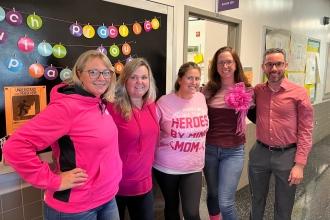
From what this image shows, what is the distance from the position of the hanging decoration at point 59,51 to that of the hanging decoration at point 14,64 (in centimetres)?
20

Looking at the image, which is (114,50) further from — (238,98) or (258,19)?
(258,19)

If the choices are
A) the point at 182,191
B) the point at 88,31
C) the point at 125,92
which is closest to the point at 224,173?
the point at 182,191

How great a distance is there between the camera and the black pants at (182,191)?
198cm

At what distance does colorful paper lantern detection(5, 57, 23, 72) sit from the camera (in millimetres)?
1508

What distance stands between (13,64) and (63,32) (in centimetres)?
34

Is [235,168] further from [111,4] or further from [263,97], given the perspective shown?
[111,4]

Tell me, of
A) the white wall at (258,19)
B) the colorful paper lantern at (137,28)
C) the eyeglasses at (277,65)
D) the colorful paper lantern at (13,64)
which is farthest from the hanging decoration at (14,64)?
the eyeglasses at (277,65)

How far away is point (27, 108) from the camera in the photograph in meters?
1.59

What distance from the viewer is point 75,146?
1.31 meters

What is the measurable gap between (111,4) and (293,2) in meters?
3.31

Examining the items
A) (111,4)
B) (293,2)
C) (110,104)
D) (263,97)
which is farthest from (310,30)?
(110,104)

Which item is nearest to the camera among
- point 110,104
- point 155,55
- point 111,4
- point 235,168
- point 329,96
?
point 110,104

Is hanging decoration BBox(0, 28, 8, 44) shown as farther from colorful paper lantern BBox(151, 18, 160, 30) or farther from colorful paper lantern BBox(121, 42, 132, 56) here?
colorful paper lantern BBox(151, 18, 160, 30)

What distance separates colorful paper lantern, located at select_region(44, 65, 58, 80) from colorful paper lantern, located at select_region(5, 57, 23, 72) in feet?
Result: 0.46
